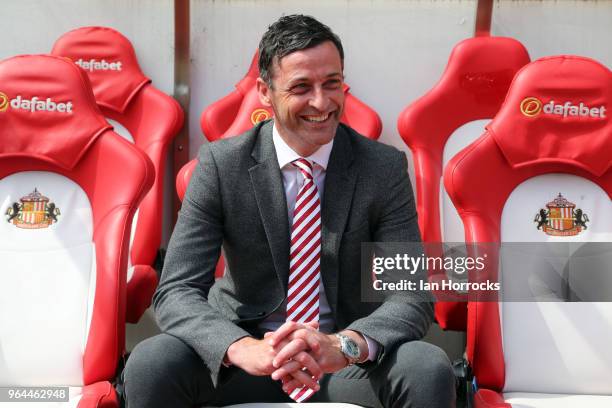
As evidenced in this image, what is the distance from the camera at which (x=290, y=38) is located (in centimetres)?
192

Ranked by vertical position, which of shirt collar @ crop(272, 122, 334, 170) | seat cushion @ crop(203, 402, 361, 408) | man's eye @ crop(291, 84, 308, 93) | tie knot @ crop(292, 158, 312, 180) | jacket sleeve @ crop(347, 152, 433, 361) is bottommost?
seat cushion @ crop(203, 402, 361, 408)

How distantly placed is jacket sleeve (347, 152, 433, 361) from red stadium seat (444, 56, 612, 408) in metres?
0.28

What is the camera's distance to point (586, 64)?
2371mm

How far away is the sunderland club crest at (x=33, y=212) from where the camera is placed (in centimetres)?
234

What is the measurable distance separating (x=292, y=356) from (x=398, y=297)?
33cm

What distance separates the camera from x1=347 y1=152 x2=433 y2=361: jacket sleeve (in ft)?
5.84

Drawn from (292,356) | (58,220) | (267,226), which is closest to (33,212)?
(58,220)

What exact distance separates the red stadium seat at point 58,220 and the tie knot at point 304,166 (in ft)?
1.60

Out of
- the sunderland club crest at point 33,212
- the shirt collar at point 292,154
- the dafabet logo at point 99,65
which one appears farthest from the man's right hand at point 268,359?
the dafabet logo at point 99,65

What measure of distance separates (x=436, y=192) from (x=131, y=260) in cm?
107

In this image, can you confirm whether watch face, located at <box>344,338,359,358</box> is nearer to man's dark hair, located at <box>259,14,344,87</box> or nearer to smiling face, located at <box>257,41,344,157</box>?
smiling face, located at <box>257,41,344,157</box>

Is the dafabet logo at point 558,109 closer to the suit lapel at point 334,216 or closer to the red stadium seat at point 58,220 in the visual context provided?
the suit lapel at point 334,216

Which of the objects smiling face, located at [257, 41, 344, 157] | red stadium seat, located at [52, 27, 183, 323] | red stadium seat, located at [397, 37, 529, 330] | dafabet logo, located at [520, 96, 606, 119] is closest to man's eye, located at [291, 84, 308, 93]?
smiling face, located at [257, 41, 344, 157]

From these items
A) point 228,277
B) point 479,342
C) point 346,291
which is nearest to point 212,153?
point 228,277
